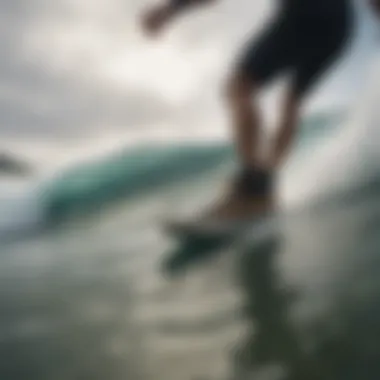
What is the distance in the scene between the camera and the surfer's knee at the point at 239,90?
141cm

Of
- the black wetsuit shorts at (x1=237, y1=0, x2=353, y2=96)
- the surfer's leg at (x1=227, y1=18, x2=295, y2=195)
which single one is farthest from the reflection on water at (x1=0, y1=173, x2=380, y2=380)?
the black wetsuit shorts at (x1=237, y1=0, x2=353, y2=96)

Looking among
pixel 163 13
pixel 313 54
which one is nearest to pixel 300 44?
pixel 313 54

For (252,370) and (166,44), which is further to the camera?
(166,44)

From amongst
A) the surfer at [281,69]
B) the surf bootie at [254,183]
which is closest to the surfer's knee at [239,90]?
the surfer at [281,69]

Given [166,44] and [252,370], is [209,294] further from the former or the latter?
[166,44]

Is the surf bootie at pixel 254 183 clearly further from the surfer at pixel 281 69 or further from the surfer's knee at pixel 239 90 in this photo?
the surfer's knee at pixel 239 90

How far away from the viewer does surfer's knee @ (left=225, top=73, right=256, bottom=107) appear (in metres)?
1.41

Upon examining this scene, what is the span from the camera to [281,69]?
1.42m

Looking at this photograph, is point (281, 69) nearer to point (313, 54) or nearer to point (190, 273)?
point (313, 54)

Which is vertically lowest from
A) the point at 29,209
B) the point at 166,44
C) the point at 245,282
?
the point at 245,282

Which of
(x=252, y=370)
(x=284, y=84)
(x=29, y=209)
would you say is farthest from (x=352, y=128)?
(x=29, y=209)

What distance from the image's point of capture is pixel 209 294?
52.5 inches

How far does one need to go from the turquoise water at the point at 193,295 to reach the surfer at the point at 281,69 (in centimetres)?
4

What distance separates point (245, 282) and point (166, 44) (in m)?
0.40
